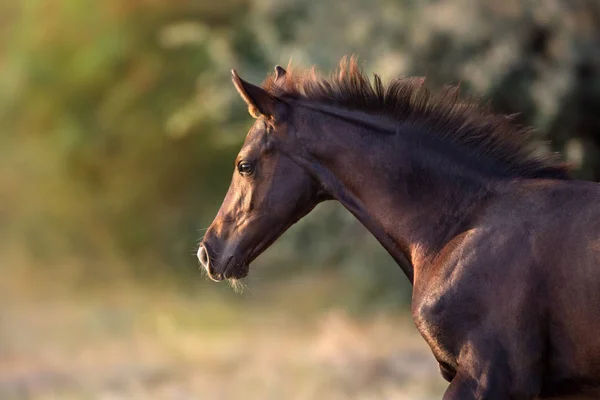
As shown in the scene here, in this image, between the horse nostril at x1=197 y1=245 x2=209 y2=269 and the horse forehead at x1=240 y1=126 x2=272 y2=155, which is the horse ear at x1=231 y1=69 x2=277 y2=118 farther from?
the horse nostril at x1=197 y1=245 x2=209 y2=269

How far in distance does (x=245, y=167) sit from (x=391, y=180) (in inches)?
26.8

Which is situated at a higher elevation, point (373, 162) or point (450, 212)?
point (373, 162)

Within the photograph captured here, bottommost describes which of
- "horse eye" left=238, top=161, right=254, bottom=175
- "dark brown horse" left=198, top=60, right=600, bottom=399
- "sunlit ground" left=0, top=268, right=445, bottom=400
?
"dark brown horse" left=198, top=60, right=600, bottom=399

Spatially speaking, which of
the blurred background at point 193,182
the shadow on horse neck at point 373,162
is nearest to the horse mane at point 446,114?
the shadow on horse neck at point 373,162

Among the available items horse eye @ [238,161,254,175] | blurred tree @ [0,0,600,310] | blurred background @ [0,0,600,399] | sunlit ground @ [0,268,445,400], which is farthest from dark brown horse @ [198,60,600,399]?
blurred tree @ [0,0,600,310]

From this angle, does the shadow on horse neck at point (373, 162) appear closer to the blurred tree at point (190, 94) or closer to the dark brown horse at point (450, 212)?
the dark brown horse at point (450, 212)

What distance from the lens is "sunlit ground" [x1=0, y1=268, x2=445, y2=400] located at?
10.8 meters

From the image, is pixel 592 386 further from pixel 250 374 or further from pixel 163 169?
pixel 163 169

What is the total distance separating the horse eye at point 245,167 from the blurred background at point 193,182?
5046mm

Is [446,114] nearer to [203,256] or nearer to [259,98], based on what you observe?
[259,98]

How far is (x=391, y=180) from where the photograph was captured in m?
4.80

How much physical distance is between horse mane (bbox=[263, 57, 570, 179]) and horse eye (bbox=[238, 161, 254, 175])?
1.13 ft

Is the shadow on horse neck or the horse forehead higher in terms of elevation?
the horse forehead

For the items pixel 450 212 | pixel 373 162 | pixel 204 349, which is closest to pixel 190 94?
pixel 204 349
